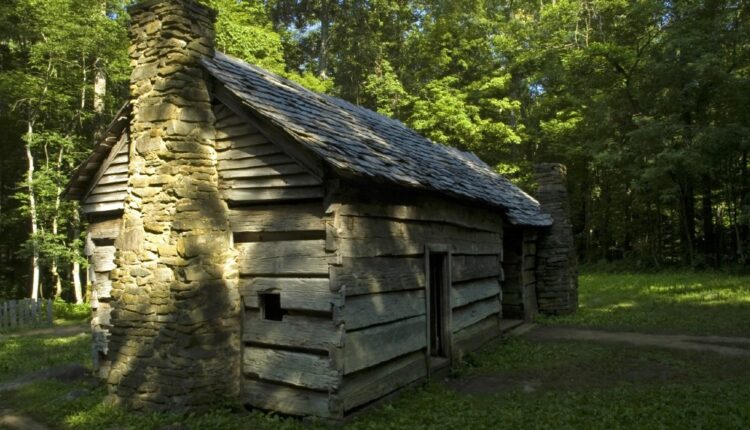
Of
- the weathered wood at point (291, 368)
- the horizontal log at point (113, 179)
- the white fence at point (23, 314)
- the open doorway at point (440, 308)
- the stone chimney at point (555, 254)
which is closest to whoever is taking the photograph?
the weathered wood at point (291, 368)

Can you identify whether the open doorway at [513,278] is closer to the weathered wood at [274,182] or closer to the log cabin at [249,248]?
the log cabin at [249,248]

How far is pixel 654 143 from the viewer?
70.9ft

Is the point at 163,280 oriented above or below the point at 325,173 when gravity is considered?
below

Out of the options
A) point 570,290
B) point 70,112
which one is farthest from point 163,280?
point 70,112

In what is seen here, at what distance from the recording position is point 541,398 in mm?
7324

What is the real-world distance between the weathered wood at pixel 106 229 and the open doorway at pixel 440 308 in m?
5.53

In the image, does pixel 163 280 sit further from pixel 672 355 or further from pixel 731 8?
pixel 731 8

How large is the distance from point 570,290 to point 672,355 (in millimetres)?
5745

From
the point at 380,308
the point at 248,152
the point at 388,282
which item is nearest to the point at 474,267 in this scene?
the point at 388,282

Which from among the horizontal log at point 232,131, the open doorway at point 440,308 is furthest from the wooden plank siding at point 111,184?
the open doorway at point 440,308

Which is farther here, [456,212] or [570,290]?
[570,290]

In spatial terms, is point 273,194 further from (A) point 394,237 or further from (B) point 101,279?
(B) point 101,279

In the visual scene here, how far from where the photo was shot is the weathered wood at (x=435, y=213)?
6.90 meters

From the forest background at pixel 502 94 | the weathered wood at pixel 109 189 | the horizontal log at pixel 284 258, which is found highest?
the forest background at pixel 502 94
